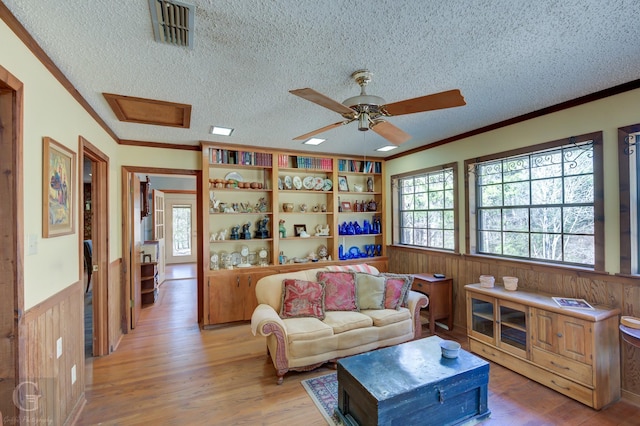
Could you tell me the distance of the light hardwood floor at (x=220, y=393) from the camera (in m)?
2.23

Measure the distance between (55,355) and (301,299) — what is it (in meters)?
1.99

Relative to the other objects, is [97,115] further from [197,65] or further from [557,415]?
[557,415]

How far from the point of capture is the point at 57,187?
206cm

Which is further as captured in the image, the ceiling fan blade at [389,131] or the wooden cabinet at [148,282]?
the wooden cabinet at [148,282]

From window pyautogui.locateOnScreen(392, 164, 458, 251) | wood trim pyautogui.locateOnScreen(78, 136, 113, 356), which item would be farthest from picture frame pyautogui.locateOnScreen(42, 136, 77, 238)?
window pyautogui.locateOnScreen(392, 164, 458, 251)

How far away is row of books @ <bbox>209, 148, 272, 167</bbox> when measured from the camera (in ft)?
13.8

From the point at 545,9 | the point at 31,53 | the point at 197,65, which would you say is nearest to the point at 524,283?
the point at 545,9

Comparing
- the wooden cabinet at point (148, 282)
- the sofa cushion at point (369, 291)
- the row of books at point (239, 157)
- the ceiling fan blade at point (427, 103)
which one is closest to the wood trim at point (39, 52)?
the row of books at point (239, 157)

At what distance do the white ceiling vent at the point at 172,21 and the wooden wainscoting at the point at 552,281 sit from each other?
3.62 m

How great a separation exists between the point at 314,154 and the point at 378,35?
10.3 ft

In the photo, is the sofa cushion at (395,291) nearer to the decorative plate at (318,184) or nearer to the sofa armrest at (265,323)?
the sofa armrest at (265,323)

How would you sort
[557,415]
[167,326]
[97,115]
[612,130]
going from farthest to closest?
[167,326] → [97,115] → [612,130] → [557,415]

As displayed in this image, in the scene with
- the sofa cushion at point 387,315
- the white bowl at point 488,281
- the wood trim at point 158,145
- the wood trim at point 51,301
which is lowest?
the sofa cushion at point 387,315

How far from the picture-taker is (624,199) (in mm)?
2439
